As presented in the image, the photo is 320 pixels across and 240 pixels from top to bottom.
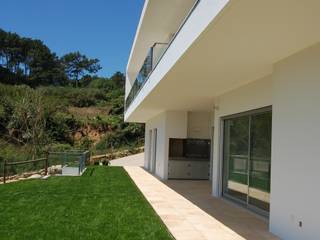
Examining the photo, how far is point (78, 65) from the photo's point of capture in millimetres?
71062

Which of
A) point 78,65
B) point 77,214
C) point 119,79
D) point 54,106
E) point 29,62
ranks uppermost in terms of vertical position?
point 78,65

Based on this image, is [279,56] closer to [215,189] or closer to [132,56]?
[215,189]

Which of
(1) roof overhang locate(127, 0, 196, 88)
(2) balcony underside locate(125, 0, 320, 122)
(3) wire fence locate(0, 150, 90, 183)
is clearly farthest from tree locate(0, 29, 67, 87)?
(2) balcony underside locate(125, 0, 320, 122)

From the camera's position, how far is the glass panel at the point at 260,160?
8617mm

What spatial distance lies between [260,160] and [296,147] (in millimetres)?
→ 2500

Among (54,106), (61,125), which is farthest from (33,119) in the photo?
(54,106)

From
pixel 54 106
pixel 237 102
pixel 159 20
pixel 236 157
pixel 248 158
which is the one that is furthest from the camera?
pixel 54 106

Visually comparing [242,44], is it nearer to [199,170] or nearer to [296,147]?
[296,147]

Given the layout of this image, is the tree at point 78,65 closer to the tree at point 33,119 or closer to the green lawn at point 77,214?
the tree at point 33,119

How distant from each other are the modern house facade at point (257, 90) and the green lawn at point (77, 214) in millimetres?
2220

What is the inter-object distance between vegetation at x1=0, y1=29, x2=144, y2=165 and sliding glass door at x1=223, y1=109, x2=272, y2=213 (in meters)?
16.0

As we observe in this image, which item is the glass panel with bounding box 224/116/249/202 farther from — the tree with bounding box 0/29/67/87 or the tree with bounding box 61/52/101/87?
the tree with bounding box 61/52/101/87

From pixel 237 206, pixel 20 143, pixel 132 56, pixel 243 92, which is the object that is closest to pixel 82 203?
pixel 237 206

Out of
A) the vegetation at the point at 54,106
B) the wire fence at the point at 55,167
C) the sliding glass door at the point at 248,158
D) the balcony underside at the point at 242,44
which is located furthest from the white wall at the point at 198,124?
the vegetation at the point at 54,106
